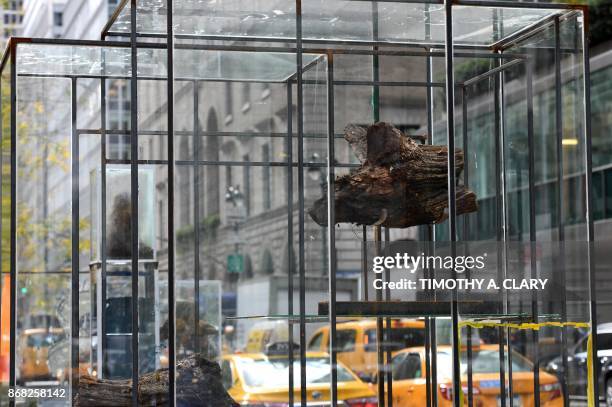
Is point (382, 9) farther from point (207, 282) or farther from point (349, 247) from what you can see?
point (207, 282)

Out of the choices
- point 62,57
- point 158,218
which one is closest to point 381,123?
point 158,218

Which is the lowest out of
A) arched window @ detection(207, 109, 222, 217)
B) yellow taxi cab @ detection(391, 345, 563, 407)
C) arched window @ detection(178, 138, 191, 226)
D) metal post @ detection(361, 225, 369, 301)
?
yellow taxi cab @ detection(391, 345, 563, 407)

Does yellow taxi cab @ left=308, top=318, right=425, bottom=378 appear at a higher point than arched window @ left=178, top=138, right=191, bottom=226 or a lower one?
lower

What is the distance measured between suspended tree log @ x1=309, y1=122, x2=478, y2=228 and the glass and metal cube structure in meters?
0.05

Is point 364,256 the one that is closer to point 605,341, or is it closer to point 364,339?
point 364,339

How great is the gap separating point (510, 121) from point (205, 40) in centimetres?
212

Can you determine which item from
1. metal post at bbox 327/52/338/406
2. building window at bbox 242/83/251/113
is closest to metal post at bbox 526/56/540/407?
metal post at bbox 327/52/338/406

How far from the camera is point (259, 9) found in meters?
7.52

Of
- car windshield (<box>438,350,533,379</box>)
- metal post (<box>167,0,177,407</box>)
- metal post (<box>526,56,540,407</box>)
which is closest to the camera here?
metal post (<box>167,0,177,407</box>)

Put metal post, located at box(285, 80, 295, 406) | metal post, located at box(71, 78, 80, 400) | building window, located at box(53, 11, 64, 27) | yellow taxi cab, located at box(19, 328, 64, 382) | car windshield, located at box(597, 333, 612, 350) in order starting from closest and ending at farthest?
metal post, located at box(285, 80, 295, 406), metal post, located at box(71, 78, 80, 400), yellow taxi cab, located at box(19, 328, 64, 382), building window, located at box(53, 11, 64, 27), car windshield, located at box(597, 333, 612, 350)

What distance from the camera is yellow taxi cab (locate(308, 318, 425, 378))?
7773mm

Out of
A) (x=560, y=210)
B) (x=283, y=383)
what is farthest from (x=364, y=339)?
(x=560, y=210)

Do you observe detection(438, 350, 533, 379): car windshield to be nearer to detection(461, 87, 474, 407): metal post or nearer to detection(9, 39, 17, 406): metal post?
detection(461, 87, 474, 407): metal post

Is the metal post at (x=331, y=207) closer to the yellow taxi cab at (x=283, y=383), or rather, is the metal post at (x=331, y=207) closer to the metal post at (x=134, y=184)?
the yellow taxi cab at (x=283, y=383)
